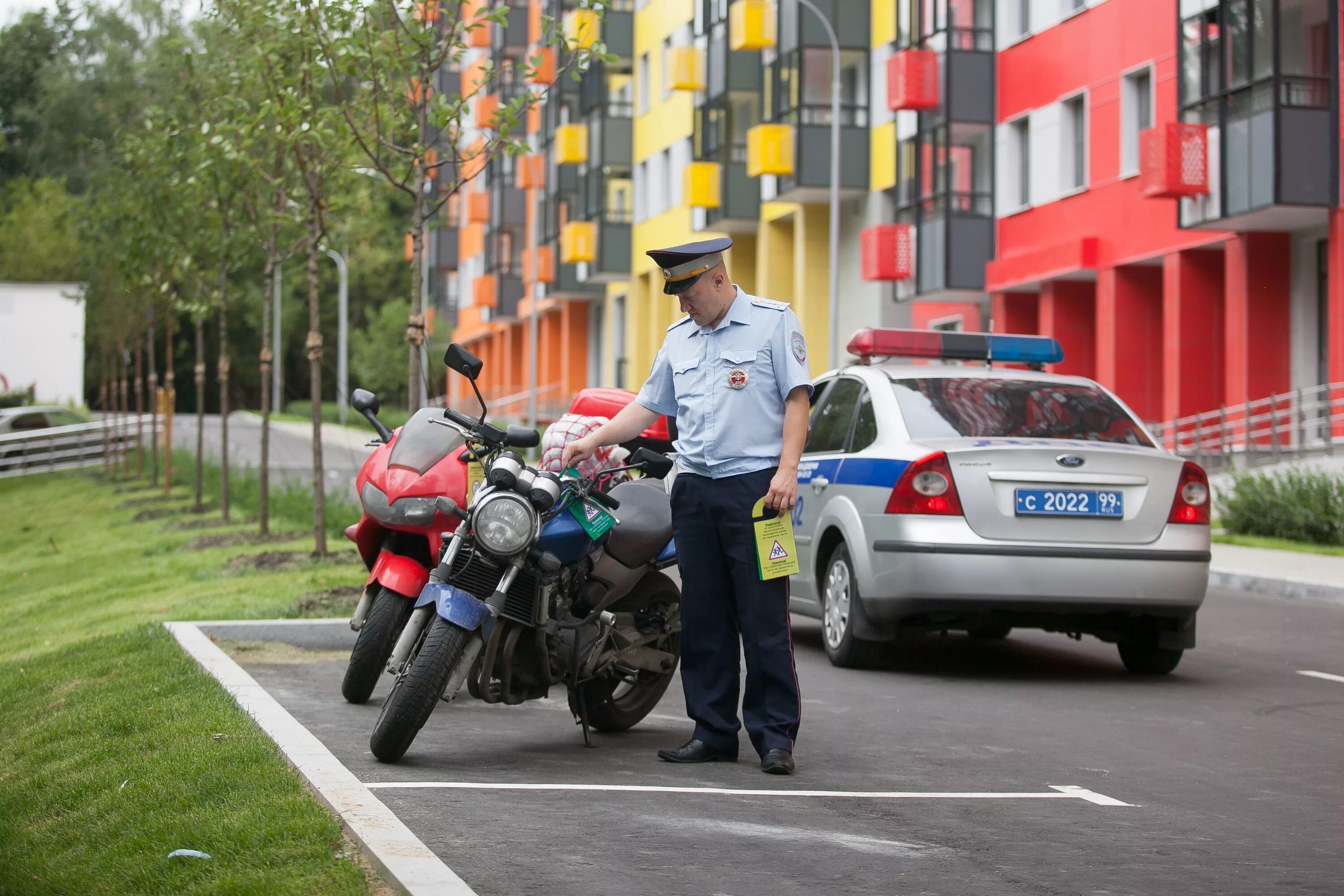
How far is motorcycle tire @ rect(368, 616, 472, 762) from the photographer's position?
20.8ft

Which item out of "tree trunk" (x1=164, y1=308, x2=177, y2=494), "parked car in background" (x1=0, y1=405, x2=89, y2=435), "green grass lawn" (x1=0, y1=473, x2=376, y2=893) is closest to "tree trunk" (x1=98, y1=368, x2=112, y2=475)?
"parked car in background" (x1=0, y1=405, x2=89, y2=435)

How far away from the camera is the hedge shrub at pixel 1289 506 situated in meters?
20.4

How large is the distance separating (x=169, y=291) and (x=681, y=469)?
2051 cm

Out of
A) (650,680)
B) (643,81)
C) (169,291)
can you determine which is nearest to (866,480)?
(650,680)

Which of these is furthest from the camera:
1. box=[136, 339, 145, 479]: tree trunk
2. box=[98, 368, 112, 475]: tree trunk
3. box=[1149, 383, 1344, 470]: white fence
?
box=[98, 368, 112, 475]: tree trunk

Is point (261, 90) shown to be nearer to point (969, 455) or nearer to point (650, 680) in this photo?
point (969, 455)

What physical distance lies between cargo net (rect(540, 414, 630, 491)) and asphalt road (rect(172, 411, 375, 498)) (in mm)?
13621

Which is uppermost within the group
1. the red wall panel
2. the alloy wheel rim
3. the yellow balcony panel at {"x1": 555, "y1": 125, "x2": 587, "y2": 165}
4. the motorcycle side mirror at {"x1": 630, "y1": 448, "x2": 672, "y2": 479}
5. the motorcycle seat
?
the yellow balcony panel at {"x1": 555, "y1": 125, "x2": 587, "y2": 165}

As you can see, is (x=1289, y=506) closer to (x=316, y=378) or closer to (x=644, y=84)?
(x=316, y=378)

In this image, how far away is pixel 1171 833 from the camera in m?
5.82

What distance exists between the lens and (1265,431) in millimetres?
25750

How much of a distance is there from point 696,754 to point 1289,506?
15509 millimetres

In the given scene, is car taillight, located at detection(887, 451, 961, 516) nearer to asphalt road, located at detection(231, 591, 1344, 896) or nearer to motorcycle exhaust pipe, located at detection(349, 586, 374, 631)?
asphalt road, located at detection(231, 591, 1344, 896)

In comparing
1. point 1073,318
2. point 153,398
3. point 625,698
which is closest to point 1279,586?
point 625,698
